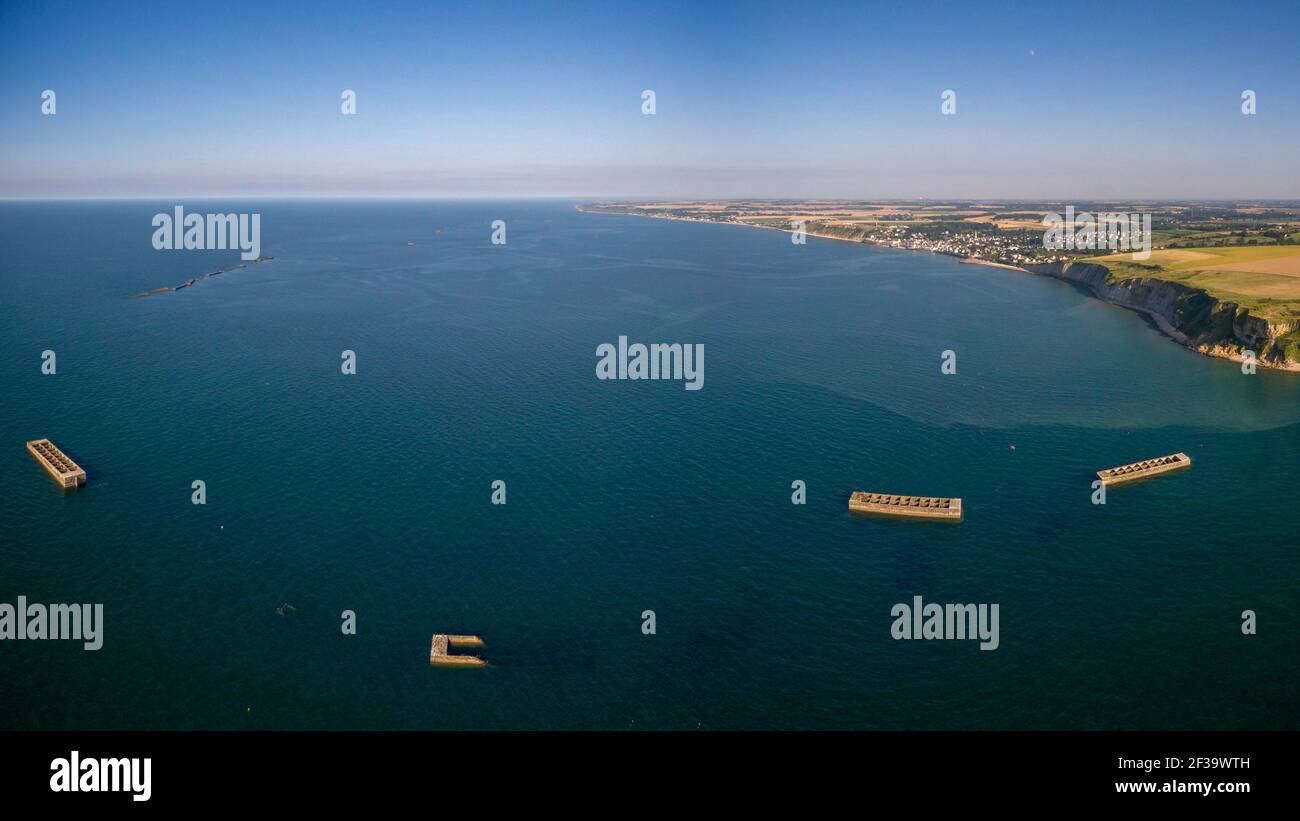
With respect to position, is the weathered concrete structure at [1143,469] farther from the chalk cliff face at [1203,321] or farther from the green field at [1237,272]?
the green field at [1237,272]

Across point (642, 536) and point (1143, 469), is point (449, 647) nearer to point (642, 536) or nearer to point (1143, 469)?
point (642, 536)

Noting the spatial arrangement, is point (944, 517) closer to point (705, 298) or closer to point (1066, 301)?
point (705, 298)

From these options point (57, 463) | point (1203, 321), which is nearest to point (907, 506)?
point (57, 463)

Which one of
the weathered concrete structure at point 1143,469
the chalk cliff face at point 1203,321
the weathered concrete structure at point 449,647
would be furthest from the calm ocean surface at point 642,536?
the chalk cliff face at point 1203,321

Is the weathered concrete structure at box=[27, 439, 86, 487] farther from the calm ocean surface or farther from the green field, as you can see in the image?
the green field

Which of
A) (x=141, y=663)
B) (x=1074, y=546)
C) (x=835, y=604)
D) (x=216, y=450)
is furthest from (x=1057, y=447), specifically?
(x=216, y=450)

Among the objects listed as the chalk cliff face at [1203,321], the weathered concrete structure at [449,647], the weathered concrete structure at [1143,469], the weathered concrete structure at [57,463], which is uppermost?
the chalk cliff face at [1203,321]

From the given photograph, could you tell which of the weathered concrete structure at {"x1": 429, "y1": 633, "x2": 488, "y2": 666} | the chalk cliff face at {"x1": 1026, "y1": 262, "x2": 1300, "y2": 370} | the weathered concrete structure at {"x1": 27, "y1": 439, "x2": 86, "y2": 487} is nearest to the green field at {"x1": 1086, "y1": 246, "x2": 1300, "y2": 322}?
the chalk cliff face at {"x1": 1026, "y1": 262, "x2": 1300, "y2": 370}

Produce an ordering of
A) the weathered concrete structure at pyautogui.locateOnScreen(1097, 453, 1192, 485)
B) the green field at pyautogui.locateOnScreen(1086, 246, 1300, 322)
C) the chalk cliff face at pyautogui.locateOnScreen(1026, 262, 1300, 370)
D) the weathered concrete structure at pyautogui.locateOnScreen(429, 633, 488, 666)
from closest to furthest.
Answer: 1. the weathered concrete structure at pyautogui.locateOnScreen(429, 633, 488, 666)
2. the weathered concrete structure at pyautogui.locateOnScreen(1097, 453, 1192, 485)
3. the chalk cliff face at pyautogui.locateOnScreen(1026, 262, 1300, 370)
4. the green field at pyautogui.locateOnScreen(1086, 246, 1300, 322)
